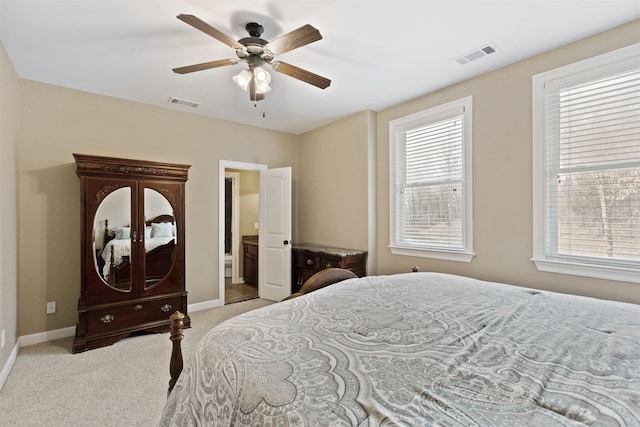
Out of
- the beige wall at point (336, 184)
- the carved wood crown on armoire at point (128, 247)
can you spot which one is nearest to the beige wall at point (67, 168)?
the carved wood crown on armoire at point (128, 247)

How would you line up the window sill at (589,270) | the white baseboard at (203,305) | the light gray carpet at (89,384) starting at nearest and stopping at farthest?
the light gray carpet at (89,384)
the window sill at (589,270)
the white baseboard at (203,305)

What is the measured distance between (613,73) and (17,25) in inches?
181

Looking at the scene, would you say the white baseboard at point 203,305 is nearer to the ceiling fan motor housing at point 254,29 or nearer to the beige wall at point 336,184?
the beige wall at point 336,184

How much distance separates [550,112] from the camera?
2613 millimetres

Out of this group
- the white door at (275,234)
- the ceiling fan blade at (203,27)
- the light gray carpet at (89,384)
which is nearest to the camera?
the ceiling fan blade at (203,27)

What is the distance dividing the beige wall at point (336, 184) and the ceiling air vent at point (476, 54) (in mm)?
1442

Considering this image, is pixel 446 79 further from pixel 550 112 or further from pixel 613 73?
pixel 613 73

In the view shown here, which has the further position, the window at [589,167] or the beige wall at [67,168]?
the beige wall at [67,168]

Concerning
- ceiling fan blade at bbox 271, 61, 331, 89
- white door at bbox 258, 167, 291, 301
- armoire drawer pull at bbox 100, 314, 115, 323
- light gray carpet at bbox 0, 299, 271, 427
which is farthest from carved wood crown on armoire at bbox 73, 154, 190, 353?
ceiling fan blade at bbox 271, 61, 331, 89

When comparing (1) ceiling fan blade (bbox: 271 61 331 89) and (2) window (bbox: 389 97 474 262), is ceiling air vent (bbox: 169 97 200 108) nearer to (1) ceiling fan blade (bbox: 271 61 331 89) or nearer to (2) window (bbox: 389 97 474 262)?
(1) ceiling fan blade (bbox: 271 61 331 89)

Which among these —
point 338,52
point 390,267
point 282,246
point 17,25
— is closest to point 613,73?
point 338,52

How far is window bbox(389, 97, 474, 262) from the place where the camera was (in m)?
3.21

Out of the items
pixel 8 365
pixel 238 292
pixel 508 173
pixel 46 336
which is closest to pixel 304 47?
pixel 508 173

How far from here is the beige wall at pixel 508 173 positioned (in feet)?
8.30
